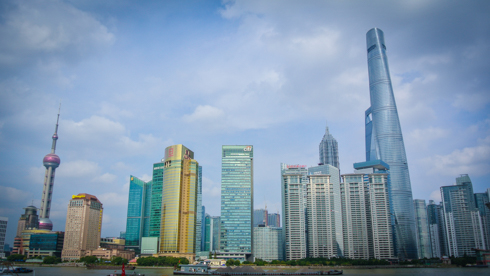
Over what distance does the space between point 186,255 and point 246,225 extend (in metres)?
33.5

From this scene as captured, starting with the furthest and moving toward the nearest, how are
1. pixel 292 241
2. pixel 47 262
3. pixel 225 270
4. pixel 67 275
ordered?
pixel 292 241 < pixel 47 262 < pixel 225 270 < pixel 67 275

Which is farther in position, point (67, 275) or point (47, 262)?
point (47, 262)

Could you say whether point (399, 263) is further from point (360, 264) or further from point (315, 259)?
point (315, 259)

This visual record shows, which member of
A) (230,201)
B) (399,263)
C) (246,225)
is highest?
(230,201)

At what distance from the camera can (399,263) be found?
622 feet

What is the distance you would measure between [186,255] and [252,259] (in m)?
33.1

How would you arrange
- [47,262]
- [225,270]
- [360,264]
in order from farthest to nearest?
1. [47,262]
2. [360,264]
3. [225,270]

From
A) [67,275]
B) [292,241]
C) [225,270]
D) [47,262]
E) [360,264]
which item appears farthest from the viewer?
[292,241]

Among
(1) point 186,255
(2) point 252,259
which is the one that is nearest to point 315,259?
Answer: (2) point 252,259

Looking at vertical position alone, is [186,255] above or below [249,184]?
below

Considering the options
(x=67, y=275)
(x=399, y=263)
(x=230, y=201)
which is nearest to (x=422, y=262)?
(x=399, y=263)

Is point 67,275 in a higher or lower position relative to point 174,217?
lower

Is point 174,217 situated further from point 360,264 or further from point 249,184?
point 360,264

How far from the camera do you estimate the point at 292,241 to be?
655 ft
